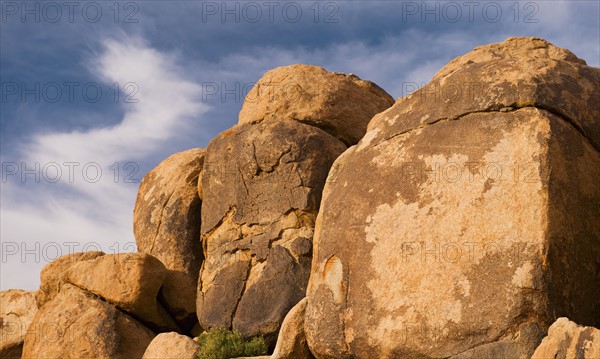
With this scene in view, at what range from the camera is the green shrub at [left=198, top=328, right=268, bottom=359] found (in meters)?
13.2

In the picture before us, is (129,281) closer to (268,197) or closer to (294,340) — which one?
(268,197)

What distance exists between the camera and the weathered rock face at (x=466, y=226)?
9.73 meters

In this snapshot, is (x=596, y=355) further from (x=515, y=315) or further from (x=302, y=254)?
(x=302, y=254)

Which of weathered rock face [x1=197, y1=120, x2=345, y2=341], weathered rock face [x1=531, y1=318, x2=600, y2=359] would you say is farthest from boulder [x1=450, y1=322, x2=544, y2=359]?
weathered rock face [x1=197, y1=120, x2=345, y2=341]

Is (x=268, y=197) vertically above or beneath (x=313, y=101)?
beneath

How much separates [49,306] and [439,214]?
31.1ft

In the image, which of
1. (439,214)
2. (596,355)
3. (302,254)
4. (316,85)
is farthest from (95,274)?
(596,355)

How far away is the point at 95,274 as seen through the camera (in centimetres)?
1634

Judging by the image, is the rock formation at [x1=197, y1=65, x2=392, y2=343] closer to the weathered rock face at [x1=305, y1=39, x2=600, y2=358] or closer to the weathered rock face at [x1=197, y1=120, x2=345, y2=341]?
the weathered rock face at [x1=197, y1=120, x2=345, y2=341]

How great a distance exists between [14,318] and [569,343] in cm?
1391

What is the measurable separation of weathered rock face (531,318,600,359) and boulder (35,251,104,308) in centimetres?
1103

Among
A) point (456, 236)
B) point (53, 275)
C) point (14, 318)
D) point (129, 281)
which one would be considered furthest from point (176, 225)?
point (456, 236)

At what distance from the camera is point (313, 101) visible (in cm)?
1684

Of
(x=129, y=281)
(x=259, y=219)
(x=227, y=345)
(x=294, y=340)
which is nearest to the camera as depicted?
(x=294, y=340)
